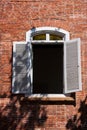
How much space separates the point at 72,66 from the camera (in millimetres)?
12477

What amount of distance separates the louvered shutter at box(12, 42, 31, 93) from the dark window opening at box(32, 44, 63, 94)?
0.40 m

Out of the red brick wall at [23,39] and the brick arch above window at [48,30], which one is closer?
the red brick wall at [23,39]

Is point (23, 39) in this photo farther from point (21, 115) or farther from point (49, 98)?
point (21, 115)

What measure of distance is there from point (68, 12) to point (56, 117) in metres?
2.92

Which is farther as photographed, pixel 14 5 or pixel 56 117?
pixel 14 5

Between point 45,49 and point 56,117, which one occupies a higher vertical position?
point 45,49

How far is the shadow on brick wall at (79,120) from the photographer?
12.3 metres

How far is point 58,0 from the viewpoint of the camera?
520 inches

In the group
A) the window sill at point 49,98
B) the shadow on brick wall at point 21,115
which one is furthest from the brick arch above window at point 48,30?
the shadow on brick wall at point 21,115

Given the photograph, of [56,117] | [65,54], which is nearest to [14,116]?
[56,117]

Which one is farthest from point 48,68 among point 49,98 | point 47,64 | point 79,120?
point 79,120

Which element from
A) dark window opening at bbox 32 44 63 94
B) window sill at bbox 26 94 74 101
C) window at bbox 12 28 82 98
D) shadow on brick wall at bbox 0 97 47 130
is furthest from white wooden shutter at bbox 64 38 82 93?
shadow on brick wall at bbox 0 97 47 130

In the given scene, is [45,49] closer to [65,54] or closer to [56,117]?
[65,54]

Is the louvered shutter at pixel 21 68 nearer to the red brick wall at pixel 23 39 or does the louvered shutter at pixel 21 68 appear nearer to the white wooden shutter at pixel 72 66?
the red brick wall at pixel 23 39
